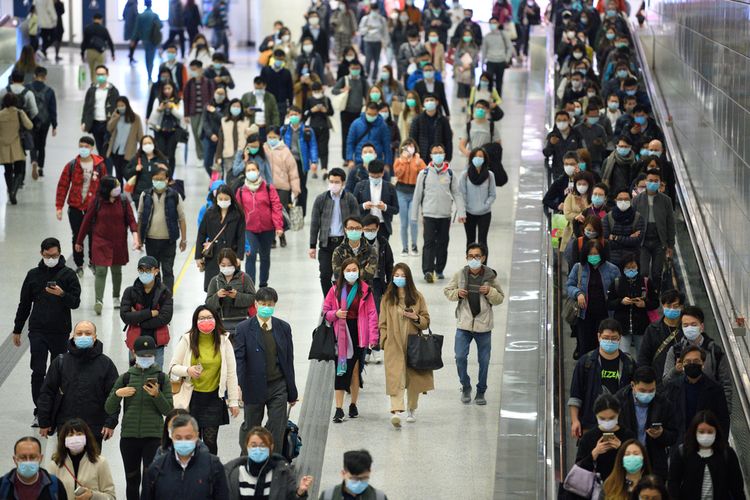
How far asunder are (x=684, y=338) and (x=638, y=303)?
1.74 metres

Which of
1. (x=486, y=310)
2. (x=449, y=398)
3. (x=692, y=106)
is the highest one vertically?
(x=692, y=106)

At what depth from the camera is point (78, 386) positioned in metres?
11.0

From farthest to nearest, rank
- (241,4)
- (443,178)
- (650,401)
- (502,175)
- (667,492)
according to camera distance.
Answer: (241,4)
(502,175)
(443,178)
(650,401)
(667,492)

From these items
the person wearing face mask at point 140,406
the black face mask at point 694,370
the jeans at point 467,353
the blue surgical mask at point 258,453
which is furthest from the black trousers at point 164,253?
the blue surgical mask at point 258,453

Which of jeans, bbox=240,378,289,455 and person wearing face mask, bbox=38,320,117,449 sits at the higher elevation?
person wearing face mask, bbox=38,320,117,449

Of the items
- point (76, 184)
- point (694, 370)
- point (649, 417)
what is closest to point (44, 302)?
point (76, 184)

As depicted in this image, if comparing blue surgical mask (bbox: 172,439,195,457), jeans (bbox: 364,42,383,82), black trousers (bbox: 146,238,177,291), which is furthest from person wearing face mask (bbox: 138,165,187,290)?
jeans (bbox: 364,42,383,82)

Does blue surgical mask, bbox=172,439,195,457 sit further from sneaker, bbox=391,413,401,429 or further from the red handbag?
sneaker, bbox=391,413,401,429

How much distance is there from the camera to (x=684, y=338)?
11.7 meters

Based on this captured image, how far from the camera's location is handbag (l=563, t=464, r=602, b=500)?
32.2ft

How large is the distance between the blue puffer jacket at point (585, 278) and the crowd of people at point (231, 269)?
849 millimetres

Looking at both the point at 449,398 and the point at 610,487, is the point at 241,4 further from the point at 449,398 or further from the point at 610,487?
the point at 610,487

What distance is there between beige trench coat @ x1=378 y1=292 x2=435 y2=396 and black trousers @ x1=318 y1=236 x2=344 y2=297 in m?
2.40

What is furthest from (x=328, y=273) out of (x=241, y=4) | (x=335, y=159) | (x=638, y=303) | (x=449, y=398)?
(x=241, y=4)
